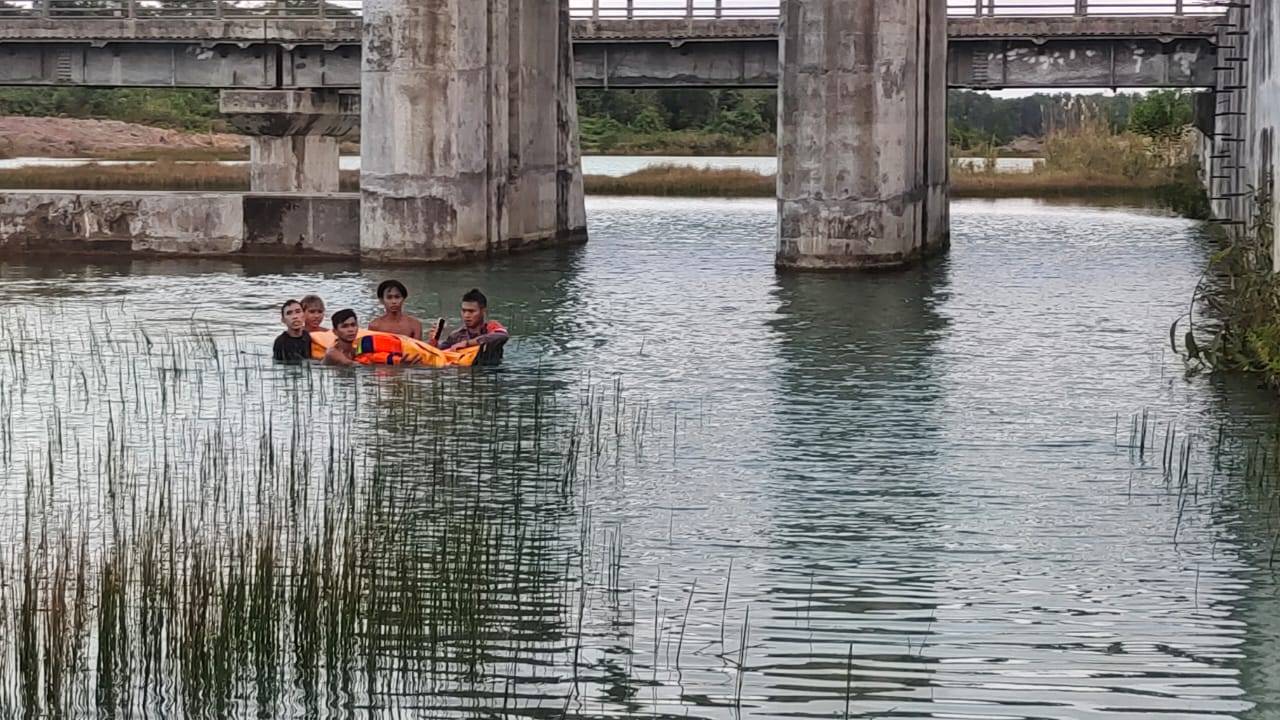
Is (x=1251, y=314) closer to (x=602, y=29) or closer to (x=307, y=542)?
(x=307, y=542)

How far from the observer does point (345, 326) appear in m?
20.1

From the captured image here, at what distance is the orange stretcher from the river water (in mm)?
486

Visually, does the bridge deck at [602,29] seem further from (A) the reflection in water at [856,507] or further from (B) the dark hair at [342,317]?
(B) the dark hair at [342,317]

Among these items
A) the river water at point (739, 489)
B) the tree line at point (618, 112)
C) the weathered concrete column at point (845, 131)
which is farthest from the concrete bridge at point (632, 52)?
the tree line at point (618, 112)

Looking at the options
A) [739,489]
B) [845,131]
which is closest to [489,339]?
[739,489]

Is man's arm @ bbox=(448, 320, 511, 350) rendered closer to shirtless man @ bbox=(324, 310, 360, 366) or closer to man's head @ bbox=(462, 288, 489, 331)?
man's head @ bbox=(462, 288, 489, 331)

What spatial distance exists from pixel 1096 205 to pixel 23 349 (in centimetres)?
3777

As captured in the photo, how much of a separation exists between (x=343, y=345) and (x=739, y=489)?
692cm

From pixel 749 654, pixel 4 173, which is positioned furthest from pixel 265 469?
pixel 4 173

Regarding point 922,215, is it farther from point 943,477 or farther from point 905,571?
point 905,571

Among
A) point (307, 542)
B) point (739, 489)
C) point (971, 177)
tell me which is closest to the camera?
point (307, 542)

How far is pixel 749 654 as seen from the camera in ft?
32.8

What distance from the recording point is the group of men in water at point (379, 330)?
2031cm

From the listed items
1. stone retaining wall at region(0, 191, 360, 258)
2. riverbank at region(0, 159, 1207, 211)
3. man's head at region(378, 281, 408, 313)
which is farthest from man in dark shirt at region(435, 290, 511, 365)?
riverbank at region(0, 159, 1207, 211)
